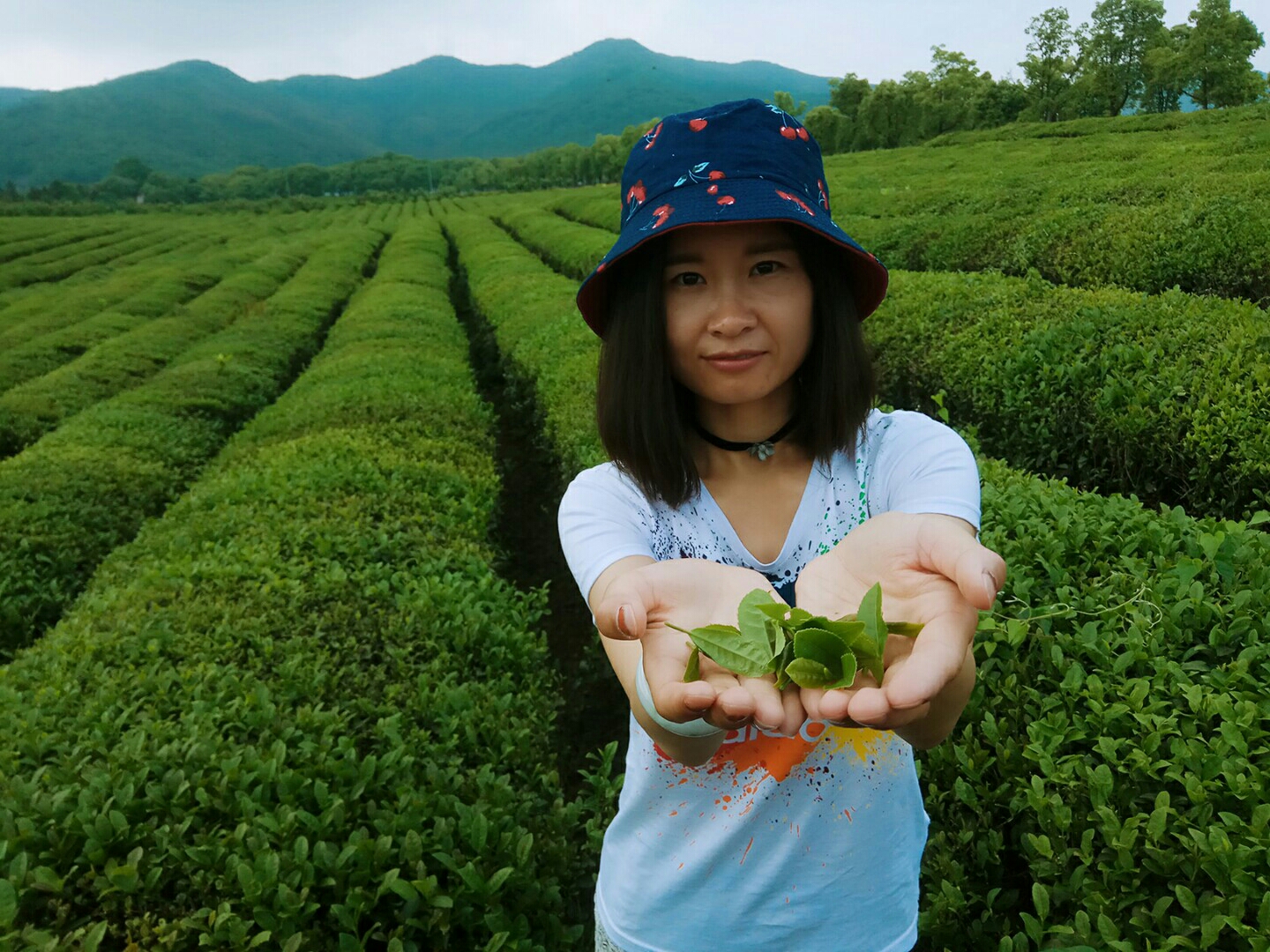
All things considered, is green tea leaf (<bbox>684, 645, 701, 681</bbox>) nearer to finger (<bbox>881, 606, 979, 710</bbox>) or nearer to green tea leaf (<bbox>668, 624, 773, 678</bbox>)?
green tea leaf (<bbox>668, 624, 773, 678</bbox>)

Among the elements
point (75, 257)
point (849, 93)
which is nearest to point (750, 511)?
point (75, 257)

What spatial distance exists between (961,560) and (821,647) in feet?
0.71

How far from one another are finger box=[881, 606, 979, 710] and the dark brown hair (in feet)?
1.68

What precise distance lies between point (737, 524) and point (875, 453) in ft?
1.03

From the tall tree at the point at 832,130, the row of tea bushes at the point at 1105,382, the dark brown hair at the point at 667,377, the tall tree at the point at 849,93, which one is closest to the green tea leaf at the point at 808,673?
the dark brown hair at the point at 667,377

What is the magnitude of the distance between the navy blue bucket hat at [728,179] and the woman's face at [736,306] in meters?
0.06

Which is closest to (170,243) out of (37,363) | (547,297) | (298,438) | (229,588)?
(37,363)

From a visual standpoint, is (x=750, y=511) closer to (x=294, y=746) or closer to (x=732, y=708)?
(x=732, y=708)

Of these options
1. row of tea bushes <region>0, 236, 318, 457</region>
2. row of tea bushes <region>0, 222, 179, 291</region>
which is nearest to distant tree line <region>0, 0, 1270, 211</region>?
row of tea bushes <region>0, 236, 318, 457</region>

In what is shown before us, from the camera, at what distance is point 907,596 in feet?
3.57

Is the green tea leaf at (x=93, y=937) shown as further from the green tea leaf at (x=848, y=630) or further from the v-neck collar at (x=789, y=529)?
the green tea leaf at (x=848, y=630)

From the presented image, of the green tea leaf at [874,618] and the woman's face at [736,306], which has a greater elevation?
the woman's face at [736,306]

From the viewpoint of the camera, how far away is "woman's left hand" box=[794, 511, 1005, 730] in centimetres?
87

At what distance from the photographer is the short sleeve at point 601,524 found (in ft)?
4.02
